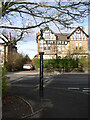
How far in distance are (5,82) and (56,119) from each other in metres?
2.54

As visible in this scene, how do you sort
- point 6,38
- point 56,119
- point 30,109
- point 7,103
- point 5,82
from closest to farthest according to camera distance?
1. point 56,119
2. point 30,109
3. point 7,103
4. point 5,82
5. point 6,38

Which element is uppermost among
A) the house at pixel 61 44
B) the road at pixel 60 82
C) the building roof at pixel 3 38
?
the house at pixel 61 44

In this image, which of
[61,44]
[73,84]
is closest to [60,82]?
[73,84]

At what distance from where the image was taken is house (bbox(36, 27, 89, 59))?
5.81m

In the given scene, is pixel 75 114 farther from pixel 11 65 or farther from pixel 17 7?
pixel 11 65

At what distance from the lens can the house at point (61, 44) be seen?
581 cm

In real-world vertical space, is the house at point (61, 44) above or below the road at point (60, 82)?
above

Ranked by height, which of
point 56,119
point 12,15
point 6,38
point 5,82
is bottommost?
point 56,119

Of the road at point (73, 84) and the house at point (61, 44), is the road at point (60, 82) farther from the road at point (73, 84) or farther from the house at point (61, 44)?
the house at point (61, 44)

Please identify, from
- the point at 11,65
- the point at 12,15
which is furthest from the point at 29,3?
the point at 11,65

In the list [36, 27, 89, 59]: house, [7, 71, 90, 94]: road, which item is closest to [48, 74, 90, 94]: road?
[7, 71, 90, 94]: road

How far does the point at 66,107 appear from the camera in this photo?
4488 millimetres

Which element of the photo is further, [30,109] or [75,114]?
[30,109]

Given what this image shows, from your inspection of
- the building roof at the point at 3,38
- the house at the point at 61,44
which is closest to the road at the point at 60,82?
the house at the point at 61,44
